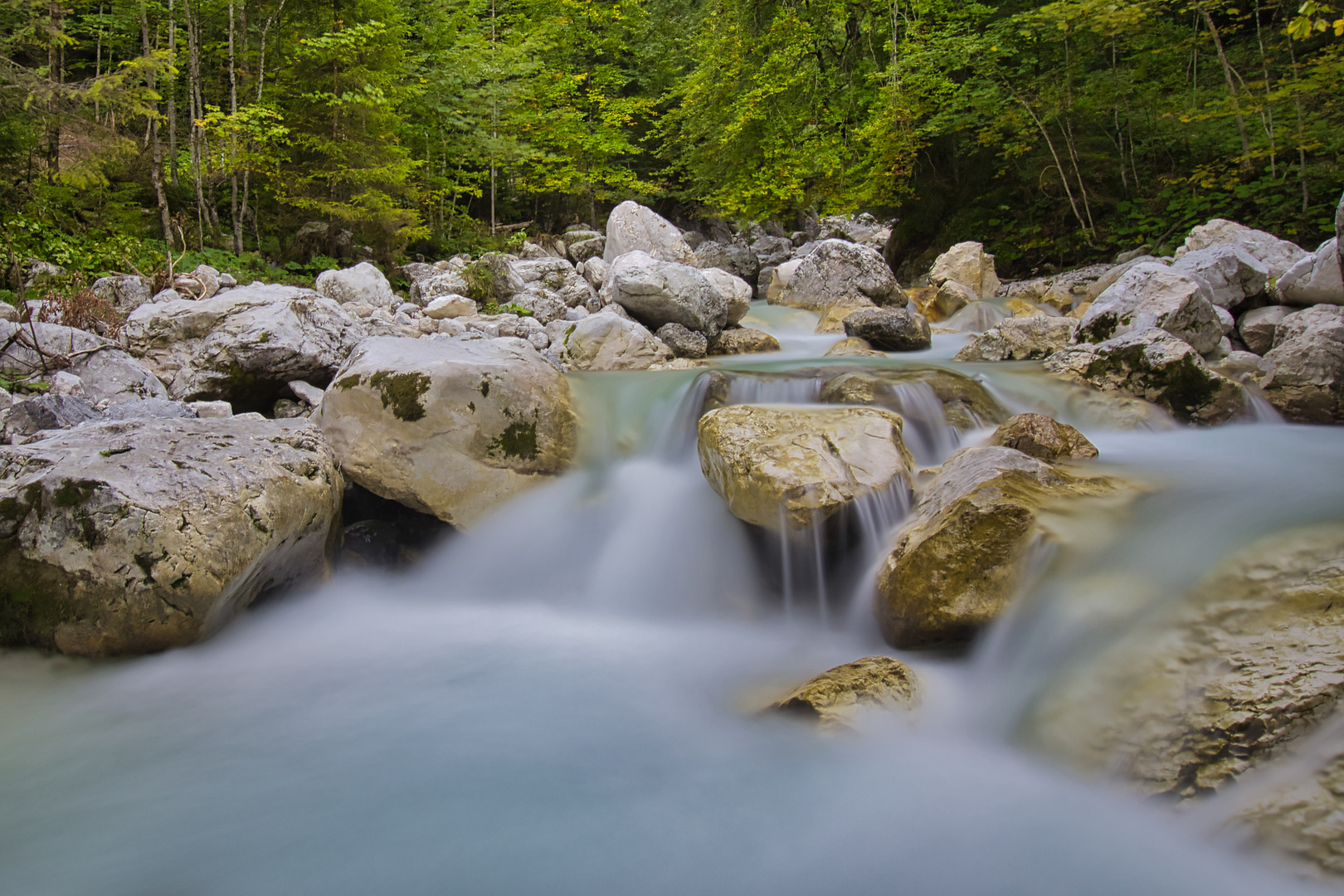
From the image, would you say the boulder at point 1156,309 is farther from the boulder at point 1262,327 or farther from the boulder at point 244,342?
the boulder at point 244,342

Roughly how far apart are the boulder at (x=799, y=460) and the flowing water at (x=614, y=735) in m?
0.19

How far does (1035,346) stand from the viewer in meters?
7.37

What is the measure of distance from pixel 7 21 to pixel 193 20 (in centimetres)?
248

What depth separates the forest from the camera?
9.91 metres

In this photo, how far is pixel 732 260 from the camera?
16.9 meters

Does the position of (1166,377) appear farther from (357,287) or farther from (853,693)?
(357,287)

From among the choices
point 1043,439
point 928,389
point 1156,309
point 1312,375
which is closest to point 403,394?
point 928,389

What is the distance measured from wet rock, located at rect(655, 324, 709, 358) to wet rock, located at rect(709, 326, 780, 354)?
1.33 feet

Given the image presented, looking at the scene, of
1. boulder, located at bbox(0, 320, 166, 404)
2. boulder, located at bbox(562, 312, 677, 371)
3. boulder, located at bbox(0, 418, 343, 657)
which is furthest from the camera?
boulder, located at bbox(562, 312, 677, 371)

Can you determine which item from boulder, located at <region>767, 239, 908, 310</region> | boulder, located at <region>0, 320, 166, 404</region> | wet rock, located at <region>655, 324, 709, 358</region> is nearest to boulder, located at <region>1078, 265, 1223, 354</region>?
boulder, located at <region>767, 239, 908, 310</region>

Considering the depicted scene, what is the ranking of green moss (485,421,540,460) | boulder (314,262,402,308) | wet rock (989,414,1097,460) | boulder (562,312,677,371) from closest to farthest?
wet rock (989,414,1097,460) < green moss (485,421,540,460) < boulder (562,312,677,371) < boulder (314,262,402,308)

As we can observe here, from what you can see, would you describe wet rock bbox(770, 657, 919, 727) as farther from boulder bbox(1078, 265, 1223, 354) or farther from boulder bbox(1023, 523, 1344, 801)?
boulder bbox(1078, 265, 1223, 354)

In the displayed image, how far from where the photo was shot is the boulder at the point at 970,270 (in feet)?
39.3

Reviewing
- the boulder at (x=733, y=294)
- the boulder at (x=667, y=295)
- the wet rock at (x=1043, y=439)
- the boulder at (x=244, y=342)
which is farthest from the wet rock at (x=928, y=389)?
the boulder at (x=244, y=342)
